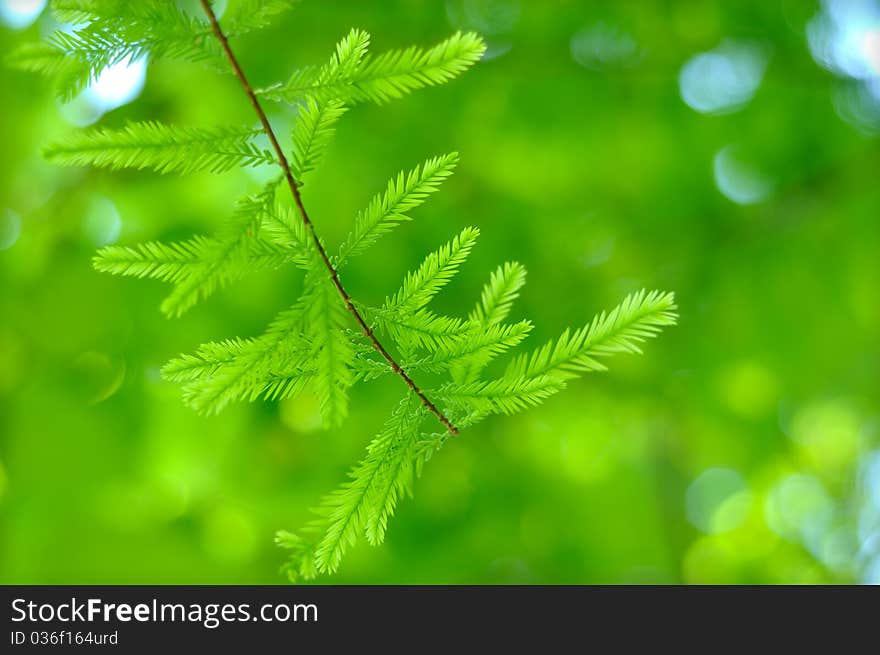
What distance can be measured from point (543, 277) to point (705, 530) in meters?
1.95

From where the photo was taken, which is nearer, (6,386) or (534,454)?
(6,386)

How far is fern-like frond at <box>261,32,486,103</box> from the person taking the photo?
0.56m

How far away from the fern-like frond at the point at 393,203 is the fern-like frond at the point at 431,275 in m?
0.05

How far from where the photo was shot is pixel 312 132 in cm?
59

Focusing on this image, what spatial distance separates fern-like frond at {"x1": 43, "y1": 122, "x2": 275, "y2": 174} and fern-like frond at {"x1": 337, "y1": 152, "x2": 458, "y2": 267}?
0.29ft

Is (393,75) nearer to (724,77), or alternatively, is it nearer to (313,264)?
(313,264)

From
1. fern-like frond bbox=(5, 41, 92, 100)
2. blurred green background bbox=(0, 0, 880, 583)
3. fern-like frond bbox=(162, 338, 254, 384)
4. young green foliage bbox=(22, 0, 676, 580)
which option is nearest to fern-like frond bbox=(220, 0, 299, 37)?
young green foliage bbox=(22, 0, 676, 580)

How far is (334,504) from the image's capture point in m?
0.69

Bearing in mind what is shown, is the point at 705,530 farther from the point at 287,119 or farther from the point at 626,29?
the point at 287,119

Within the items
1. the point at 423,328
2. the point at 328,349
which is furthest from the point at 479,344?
the point at 328,349

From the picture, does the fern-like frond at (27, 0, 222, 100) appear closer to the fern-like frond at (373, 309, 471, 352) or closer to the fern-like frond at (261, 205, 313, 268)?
the fern-like frond at (261, 205, 313, 268)

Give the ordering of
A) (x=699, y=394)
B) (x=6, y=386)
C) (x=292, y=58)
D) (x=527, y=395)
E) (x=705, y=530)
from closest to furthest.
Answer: (x=527, y=395), (x=292, y=58), (x=6, y=386), (x=699, y=394), (x=705, y=530)
